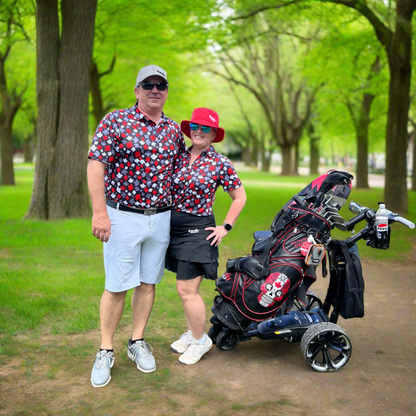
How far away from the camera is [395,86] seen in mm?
12344

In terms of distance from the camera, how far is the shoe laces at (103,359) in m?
3.62

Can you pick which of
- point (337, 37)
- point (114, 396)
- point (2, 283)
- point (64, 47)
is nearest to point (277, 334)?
point (114, 396)

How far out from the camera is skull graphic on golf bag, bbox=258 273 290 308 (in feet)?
12.6

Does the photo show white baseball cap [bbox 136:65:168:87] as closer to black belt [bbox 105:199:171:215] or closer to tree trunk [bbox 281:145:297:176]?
black belt [bbox 105:199:171:215]

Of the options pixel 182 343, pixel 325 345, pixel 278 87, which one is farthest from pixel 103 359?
pixel 278 87

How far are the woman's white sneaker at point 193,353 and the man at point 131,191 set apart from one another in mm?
291

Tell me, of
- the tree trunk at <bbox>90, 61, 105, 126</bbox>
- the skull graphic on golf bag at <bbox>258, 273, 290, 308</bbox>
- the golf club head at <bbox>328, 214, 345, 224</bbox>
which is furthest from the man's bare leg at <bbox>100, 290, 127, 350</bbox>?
the tree trunk at <bbox>90, 61, 105, 126</bbox>

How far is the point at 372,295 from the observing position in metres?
6.41

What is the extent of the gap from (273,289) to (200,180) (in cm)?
101

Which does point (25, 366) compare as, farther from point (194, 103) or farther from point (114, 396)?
point (194, 103)

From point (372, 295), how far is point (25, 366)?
4.36 metres

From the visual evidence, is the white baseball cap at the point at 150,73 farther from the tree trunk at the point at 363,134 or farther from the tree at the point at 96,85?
the tree trunk at the point at 363,134

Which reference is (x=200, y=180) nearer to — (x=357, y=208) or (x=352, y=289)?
(x=357, y=208)

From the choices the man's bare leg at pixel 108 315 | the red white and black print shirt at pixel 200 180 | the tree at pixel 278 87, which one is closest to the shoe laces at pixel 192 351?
the man's bare leg at pixel 108 315
